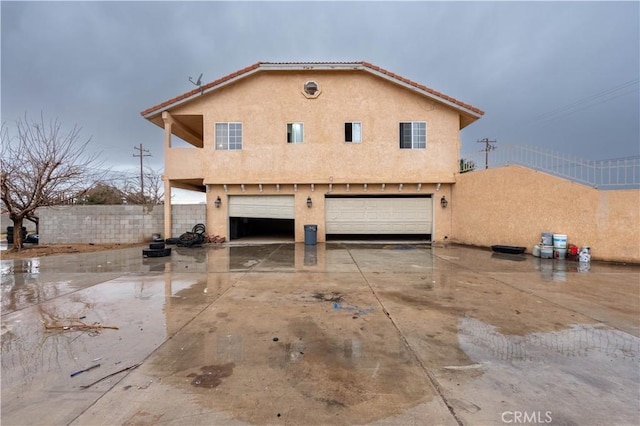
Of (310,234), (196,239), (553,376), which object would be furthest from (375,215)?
(553,376)

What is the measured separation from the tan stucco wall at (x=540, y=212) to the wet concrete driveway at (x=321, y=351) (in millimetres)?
2920

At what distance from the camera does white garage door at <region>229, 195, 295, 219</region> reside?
1365cm

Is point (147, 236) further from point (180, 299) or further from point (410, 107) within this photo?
point (410, 107)

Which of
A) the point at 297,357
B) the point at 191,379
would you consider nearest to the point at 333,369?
the point at 297,357

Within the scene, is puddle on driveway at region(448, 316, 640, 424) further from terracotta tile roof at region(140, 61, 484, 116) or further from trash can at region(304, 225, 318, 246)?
terracotta tile roof at region(140, 61, 484, 116)

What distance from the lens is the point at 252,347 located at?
321 cm

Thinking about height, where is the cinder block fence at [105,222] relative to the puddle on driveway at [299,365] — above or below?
above

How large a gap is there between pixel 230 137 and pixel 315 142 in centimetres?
407

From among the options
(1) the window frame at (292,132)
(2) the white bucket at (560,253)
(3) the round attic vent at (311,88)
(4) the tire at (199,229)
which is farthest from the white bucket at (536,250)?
(4) the tire at (199,229)

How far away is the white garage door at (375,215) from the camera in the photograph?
543 inches

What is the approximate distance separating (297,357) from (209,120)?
1297 centimetres

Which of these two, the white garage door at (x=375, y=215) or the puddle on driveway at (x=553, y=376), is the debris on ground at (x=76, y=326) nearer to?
the puddle on driveway at (x=553, y=376)

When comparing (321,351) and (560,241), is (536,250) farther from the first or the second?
(321,351)

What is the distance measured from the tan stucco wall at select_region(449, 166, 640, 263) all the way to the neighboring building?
1.57 m
